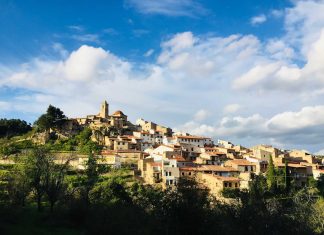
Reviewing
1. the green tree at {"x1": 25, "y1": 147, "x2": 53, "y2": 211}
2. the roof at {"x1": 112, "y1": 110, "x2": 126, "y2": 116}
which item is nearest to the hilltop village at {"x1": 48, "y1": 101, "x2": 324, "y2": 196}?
A: the roof at {"x1": 112, "y1": 110, "x2": 126, "y2": 116}

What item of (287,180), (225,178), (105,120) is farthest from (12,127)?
(287,180)

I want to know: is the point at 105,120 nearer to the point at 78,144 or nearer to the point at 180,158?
the point at 78,144

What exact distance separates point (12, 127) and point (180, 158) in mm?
57019

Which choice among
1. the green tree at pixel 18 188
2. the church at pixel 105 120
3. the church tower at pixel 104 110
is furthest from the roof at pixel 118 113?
the green tree at pixel 18 188

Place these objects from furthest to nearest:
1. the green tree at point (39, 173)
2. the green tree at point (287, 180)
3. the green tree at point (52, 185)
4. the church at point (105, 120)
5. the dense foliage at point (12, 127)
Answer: the church at point (105, 120)
the dense foliage at point (12, 127)
the green tree at point (287, 180)
the green tree at point (39, 173)
the green tree at point (52, 185)

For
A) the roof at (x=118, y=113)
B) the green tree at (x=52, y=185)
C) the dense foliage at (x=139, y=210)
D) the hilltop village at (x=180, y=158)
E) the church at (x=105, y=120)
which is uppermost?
the roof at (x=118, y=113)

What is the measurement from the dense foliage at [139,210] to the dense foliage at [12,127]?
1778 inches

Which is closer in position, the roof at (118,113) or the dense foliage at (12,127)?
the dense foliage at (12,127)

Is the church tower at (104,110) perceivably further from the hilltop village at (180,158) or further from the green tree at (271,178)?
the green tree at (271,178)

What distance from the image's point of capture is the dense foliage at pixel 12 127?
111188mm

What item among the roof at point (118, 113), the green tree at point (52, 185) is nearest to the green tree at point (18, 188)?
the green tree at point (52, 185)

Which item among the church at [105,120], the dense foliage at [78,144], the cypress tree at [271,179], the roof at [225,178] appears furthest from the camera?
the church at [105,120]

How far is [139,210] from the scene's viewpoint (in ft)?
133

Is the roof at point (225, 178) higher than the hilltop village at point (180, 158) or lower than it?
lower
